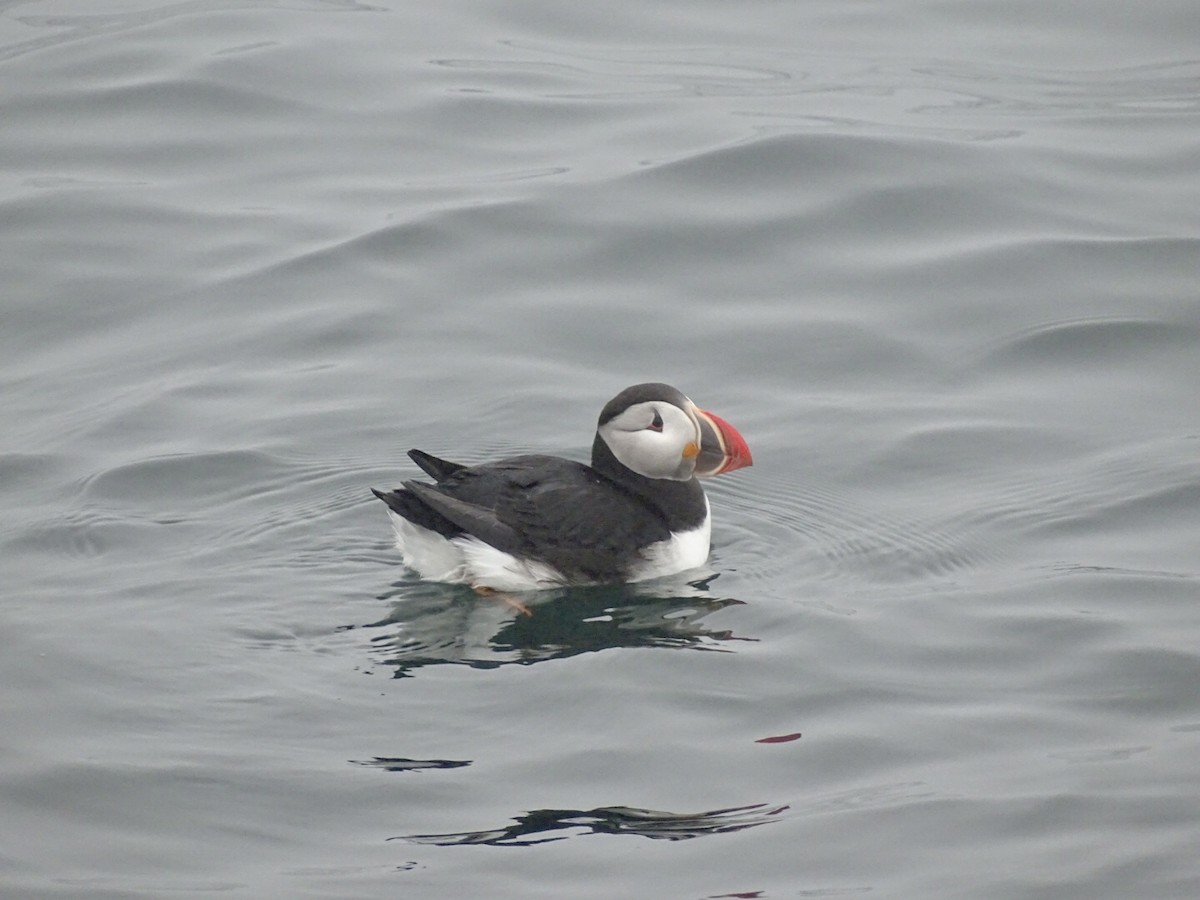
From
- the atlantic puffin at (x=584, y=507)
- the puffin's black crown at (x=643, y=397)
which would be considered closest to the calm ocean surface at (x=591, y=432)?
the atlantic puffin at (x=584, y=507)

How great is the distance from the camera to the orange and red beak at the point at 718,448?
701 cm

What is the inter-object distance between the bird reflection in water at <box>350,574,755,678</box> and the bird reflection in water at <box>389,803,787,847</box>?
1041 mm

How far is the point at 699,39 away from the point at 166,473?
7246 mm

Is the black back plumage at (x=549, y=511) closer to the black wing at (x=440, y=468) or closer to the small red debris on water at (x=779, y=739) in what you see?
the black wing at (x=440, y=468)

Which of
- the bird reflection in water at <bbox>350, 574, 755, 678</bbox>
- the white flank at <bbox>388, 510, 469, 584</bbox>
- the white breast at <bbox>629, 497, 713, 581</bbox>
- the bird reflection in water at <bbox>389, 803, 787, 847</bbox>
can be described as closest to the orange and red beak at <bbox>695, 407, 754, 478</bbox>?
the white breast at <bbox>629, 497, 713, 581</bbox>

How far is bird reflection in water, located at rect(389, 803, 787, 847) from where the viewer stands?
4910 millimetres

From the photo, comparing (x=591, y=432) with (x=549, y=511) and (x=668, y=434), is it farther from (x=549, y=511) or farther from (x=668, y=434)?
(x=549, y=511)

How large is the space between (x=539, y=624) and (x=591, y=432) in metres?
1.78

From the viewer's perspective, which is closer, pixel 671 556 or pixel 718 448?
pixel 671 556

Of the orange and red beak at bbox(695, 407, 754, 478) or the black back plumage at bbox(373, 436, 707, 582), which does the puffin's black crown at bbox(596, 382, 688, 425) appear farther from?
the black back plumage at bbox(373, 436, 707, 582)

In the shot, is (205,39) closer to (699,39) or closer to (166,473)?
(699,39)

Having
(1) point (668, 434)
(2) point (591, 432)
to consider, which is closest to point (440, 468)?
(1) point (668, 434)

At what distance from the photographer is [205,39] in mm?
13977

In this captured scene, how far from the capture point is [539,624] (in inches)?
255
